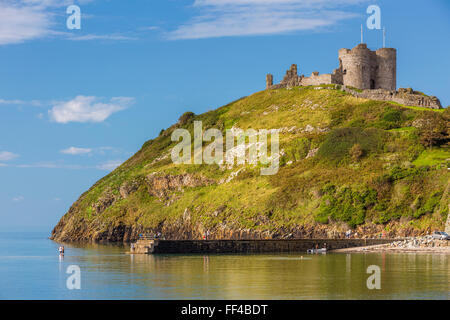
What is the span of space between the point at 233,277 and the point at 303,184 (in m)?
57.2

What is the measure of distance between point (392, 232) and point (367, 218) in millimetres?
5002

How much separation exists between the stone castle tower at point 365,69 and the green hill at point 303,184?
3910 millimetres

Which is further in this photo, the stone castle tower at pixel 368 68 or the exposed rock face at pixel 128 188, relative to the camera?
the stone castle tower at pixel 368 68

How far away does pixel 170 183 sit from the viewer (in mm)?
138000

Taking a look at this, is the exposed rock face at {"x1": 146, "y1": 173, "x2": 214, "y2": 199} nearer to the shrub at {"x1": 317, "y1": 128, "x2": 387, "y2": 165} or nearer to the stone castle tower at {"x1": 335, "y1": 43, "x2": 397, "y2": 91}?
the shrub at {"x1": 317, "y1": 128, "x2": 387, "y2": 165}

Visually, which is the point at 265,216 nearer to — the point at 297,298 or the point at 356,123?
the point at 356,123

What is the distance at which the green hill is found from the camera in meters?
102

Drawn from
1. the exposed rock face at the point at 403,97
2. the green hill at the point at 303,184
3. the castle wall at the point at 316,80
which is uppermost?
the castle wall at the point at 316,80

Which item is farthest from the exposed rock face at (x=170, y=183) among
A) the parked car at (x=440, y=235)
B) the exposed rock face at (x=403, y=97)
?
the parked car at (x=440, y=235)

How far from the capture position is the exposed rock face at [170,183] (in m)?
134

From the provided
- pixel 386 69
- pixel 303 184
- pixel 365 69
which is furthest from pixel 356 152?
pixel 386 69

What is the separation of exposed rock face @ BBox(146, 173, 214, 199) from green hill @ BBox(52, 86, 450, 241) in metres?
0.22

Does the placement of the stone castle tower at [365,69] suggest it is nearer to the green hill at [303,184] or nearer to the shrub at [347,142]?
the green hill at [303,184]
